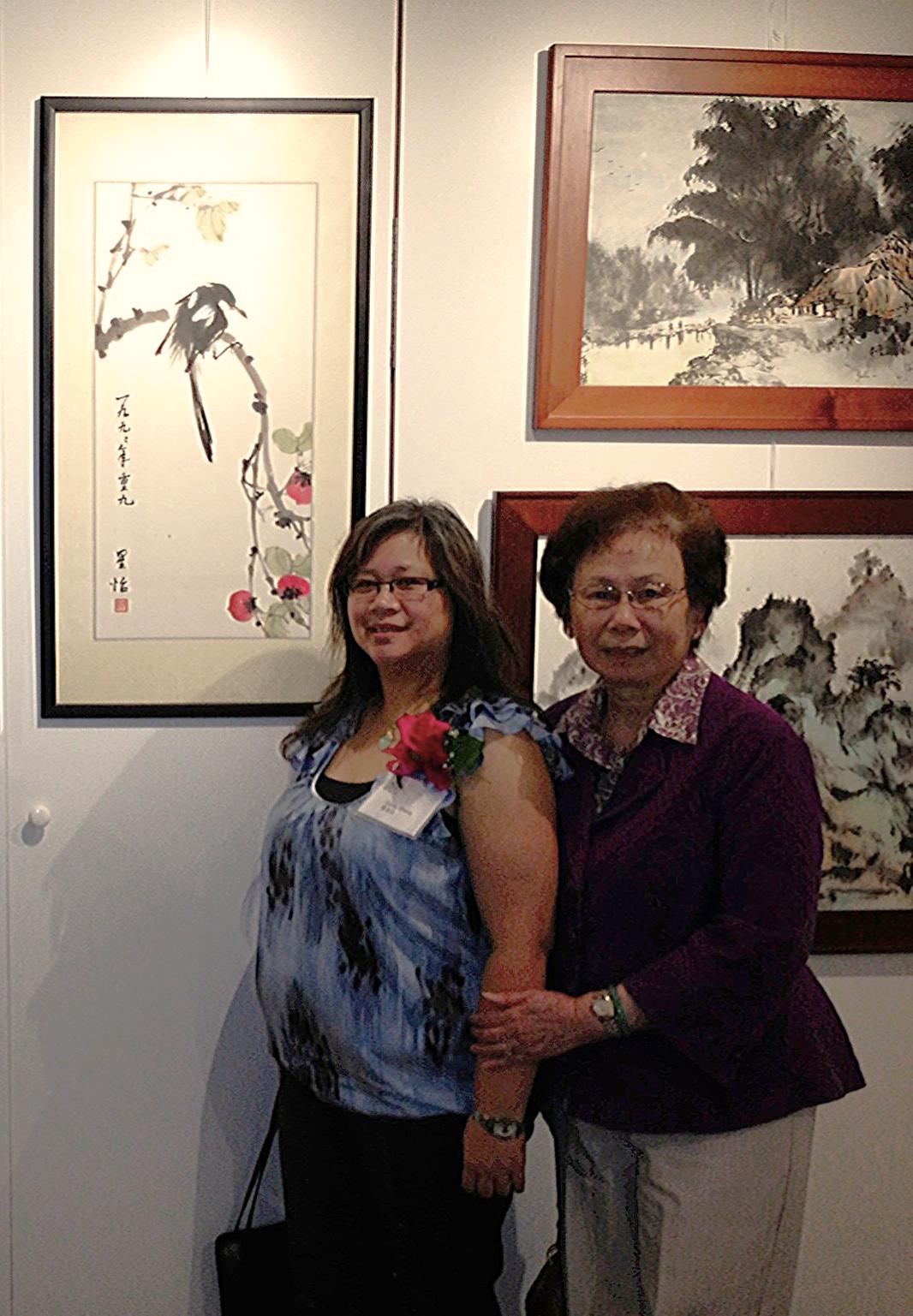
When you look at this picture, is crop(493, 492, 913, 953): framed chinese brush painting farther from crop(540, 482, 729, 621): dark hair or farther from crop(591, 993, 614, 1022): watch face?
crop(591, 993, 614, 1022): watch face

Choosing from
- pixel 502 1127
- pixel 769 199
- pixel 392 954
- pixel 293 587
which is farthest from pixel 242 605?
pixel 769 199

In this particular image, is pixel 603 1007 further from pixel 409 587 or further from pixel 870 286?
pixel 870 286

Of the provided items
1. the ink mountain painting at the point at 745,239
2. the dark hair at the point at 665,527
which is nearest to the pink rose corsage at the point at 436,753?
the dark hair at the point at 665,527

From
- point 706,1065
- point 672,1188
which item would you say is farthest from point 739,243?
point 672,1188

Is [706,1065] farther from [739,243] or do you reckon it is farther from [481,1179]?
[739,243]

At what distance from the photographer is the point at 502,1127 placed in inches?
54.7

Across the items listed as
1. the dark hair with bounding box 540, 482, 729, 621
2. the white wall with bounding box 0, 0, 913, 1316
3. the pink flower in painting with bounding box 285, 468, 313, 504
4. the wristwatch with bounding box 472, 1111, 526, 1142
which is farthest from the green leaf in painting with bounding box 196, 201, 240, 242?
the wristwatch with bounding box 472, 1111, 526, 1142

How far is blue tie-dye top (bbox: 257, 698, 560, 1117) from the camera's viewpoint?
1.42 metres

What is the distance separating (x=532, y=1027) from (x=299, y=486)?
2.90ft

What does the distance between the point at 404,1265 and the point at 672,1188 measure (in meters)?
0.36

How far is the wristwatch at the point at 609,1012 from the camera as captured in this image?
1.33 meters

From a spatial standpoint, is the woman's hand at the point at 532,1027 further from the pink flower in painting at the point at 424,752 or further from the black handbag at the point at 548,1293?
the black handbag at the point at 548,1293

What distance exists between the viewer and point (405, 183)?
1754mm

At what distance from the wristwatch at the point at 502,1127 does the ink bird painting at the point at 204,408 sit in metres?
0.79
